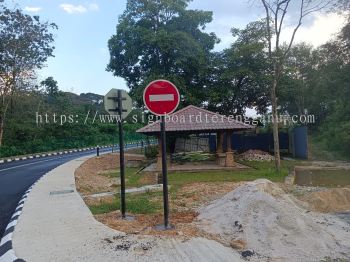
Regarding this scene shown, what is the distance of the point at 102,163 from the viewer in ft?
77.9

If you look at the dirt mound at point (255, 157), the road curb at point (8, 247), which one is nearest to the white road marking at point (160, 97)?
the road curb at point (8, 247)

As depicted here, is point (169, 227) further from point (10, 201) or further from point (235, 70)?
point (235, 70)

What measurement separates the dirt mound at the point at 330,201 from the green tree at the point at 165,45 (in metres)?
17.6

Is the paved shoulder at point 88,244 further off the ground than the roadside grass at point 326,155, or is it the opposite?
the roadside grass at point 326,155

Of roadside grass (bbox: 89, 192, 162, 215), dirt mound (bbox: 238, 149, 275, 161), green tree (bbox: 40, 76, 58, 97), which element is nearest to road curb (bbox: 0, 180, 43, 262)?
roadside grass (bbox: 89, 192, 162, 215)

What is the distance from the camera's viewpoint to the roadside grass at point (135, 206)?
27.0 feet

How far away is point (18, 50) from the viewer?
29625mm

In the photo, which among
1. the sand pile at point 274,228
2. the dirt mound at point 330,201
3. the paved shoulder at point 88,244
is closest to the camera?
the paved shoulder at point 88,244

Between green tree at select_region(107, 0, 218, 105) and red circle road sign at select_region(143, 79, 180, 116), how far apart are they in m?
19.0

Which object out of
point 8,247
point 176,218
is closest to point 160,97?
point 176,218

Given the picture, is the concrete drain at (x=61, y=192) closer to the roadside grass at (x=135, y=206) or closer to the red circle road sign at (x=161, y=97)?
the roadside grass at (x=135, y=206)

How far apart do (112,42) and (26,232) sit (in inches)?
935

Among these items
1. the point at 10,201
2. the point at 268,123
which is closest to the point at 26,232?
the point at 10,201

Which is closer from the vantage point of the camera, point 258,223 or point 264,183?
point 258,223
